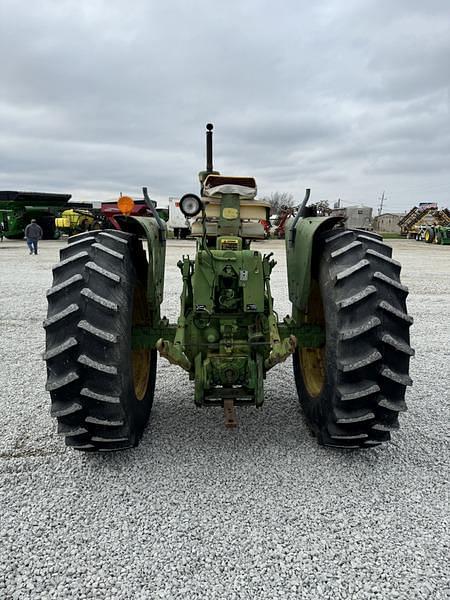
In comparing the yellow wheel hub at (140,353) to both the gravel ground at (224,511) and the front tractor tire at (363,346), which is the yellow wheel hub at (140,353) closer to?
the gravel ground at (224,511)

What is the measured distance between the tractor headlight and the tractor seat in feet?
4.15

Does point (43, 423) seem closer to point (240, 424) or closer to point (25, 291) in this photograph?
point (240, 424)

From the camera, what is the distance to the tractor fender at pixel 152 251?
3.53m

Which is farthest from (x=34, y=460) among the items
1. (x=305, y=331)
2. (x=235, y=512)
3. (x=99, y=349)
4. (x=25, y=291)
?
(x=25, y=291)

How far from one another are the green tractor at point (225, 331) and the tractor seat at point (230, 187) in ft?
2.49

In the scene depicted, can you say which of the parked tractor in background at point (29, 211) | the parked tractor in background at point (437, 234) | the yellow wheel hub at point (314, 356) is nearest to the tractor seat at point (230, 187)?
the yellow wheel hub at point (314, 356)

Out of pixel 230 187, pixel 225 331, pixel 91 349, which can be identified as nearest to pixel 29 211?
pixel 230 187

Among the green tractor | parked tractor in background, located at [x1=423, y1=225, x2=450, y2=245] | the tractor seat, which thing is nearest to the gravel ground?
the green tractor

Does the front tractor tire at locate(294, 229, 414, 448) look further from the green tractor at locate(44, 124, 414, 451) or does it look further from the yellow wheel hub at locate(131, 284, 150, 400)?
the yellow wheel hub at locate(131, 284, 150, 400)

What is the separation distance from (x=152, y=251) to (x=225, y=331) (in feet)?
2.64

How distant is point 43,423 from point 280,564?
246 cm

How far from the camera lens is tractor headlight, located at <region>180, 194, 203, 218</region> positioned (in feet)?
10.6

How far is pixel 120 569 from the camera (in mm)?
2344

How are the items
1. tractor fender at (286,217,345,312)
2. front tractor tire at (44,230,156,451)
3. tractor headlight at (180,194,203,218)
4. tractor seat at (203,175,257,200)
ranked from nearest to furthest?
1. front tractor tire at (44,230,156,451)
2. tractor headlight at (180,194,203,218)
3. tractor fender at (286,217,345,312)
4. tractor seat at (203,175,257,200)
